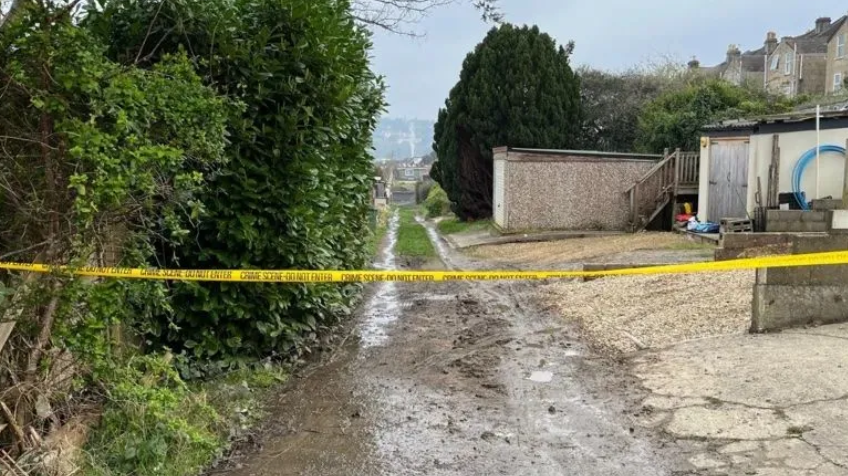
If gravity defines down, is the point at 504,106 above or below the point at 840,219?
above

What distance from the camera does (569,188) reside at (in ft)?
68.1

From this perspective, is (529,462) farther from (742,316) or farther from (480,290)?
(480,290)

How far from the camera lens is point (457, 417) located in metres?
5.09

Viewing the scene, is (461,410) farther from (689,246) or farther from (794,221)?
(689,246)

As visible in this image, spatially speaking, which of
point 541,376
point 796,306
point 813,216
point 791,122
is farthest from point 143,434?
point 791,122

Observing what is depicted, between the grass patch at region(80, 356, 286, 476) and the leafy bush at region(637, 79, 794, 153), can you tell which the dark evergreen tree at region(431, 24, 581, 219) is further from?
the grass patch at region(80, 356, 286, 476)

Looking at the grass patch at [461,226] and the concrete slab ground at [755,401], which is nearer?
the concrete slab ground at [755,401]

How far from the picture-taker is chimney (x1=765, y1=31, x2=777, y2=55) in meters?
53.7

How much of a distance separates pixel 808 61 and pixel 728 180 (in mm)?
39691

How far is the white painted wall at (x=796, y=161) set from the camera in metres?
13.9

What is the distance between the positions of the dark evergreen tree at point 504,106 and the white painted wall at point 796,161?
9.24 meters

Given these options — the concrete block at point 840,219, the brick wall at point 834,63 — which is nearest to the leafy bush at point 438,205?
the brick wall at point 834,63

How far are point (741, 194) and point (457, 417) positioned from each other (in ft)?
43.6

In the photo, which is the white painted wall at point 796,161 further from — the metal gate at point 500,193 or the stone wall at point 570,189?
the metal gate at point 500,193
